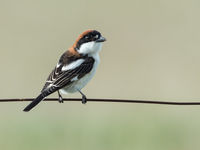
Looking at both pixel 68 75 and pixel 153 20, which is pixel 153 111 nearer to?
pixel 68 75

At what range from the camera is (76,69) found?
677cm

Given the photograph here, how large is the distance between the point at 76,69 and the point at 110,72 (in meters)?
6.02

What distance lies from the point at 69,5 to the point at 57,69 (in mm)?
10114

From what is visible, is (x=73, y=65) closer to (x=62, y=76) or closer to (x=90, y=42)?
(x=62, y=76)

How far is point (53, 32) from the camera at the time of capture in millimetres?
14203

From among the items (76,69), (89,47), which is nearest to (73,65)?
(76,69)

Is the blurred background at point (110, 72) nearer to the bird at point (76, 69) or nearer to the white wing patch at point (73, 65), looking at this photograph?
the bird at point (76, 69)

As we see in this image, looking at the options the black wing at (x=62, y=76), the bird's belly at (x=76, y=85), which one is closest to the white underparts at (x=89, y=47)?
the black wing at (x=62, y=76)

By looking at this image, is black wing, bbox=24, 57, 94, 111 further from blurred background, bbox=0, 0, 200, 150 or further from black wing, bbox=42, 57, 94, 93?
blurred background, bbox=0, 0, 200, 150

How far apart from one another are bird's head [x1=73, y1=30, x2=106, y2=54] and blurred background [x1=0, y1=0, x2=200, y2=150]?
75.8 inches

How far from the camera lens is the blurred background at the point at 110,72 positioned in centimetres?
885

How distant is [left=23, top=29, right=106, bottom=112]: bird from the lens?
21.3ft

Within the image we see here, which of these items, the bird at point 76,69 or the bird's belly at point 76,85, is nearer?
the bird at point 76,69

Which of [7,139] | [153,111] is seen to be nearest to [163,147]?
[153,111]
